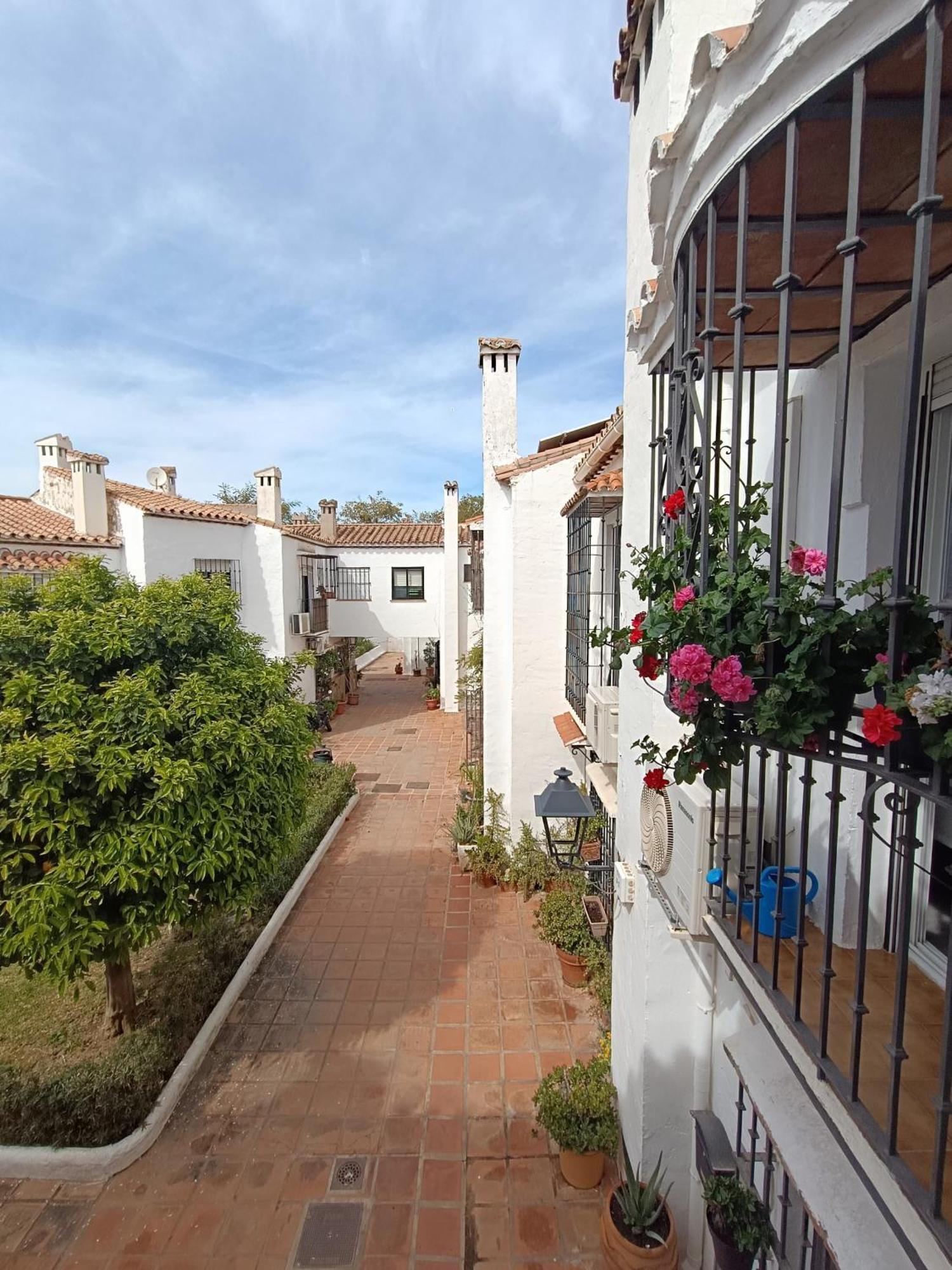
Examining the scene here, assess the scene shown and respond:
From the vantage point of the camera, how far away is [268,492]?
21.1m

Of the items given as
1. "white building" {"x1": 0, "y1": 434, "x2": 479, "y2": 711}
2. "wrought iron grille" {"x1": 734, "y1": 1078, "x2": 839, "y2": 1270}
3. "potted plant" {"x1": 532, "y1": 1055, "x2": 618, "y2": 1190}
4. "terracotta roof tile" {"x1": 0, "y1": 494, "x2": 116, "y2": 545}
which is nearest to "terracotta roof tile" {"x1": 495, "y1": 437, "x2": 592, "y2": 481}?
"white building" {"x1": 0, "y1": 434, "x2": 479, "y2": 711}

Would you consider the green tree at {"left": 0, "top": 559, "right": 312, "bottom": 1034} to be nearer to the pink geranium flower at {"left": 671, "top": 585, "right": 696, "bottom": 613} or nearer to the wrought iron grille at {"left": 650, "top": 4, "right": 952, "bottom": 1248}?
the wrought iron grille at {"left": 650, "top": 4, "right": 952, "bottom": 1248}

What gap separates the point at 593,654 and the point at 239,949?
599 centimetres

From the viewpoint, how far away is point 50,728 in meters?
5.08

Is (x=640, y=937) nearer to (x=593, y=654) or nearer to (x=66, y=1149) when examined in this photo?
(x=593, y=654)

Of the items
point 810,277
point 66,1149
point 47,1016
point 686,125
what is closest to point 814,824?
point 810,277

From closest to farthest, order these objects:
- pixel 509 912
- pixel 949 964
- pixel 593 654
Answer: pixel 949 964 → pixel 593 654 → pixel 509 912

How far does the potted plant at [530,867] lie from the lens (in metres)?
9.72

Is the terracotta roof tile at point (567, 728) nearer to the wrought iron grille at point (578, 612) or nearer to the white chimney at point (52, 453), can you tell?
the wrought iron grille at point (578, 612)

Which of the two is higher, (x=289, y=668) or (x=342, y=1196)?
(x=289, y=668)

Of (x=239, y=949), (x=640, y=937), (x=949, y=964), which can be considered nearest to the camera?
(x=949, y=964)

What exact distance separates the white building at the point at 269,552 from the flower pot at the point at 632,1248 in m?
7.38

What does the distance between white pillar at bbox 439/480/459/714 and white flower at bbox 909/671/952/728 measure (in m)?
21.3

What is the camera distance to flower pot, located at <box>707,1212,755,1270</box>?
3.58 meters
